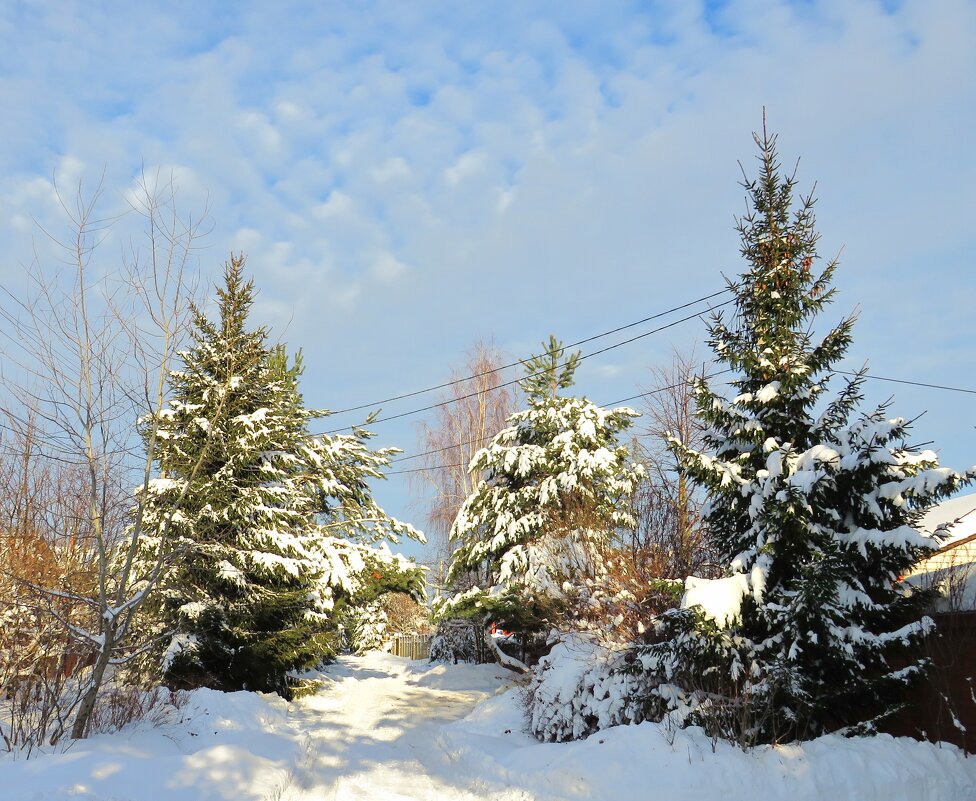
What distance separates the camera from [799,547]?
955cm

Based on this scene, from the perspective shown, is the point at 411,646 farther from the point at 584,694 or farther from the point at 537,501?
the point at 584,694

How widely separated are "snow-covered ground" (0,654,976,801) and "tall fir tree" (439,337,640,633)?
504 cm

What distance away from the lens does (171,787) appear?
7242 millimetres

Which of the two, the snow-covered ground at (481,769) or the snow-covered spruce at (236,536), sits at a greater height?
the snow-covered spruce at (236,536)

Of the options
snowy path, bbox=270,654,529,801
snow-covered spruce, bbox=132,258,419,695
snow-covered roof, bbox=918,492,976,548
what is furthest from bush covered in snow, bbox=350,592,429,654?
snow-covered roof, bbox=918,492,976,548

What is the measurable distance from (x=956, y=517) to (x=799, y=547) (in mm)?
7541

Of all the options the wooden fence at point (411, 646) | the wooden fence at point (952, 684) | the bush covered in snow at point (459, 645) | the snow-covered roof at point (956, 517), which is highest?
the snow-covered roof at point (956, 517)

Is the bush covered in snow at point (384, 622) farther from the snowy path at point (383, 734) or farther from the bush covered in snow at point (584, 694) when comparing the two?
the bush covered in snow at point (584, 694)

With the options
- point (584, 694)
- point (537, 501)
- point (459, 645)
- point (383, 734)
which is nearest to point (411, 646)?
point (459, 645)

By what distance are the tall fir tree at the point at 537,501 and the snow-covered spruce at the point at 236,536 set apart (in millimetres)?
3594

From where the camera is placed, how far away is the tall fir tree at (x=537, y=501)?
16219 millimetres

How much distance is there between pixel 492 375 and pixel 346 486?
10244mm

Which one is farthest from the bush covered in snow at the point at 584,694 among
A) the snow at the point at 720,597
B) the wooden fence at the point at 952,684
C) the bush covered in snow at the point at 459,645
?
the bush covered in snow at the point at 459,645

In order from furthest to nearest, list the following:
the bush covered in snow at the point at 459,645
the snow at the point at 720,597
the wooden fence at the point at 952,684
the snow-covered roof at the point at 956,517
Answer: the bush covered in snow at the point at 459,645
the snow-covered roof at the point at 956,517
the snow at the point at 720,597
the wooden fence at the point at 952,684
